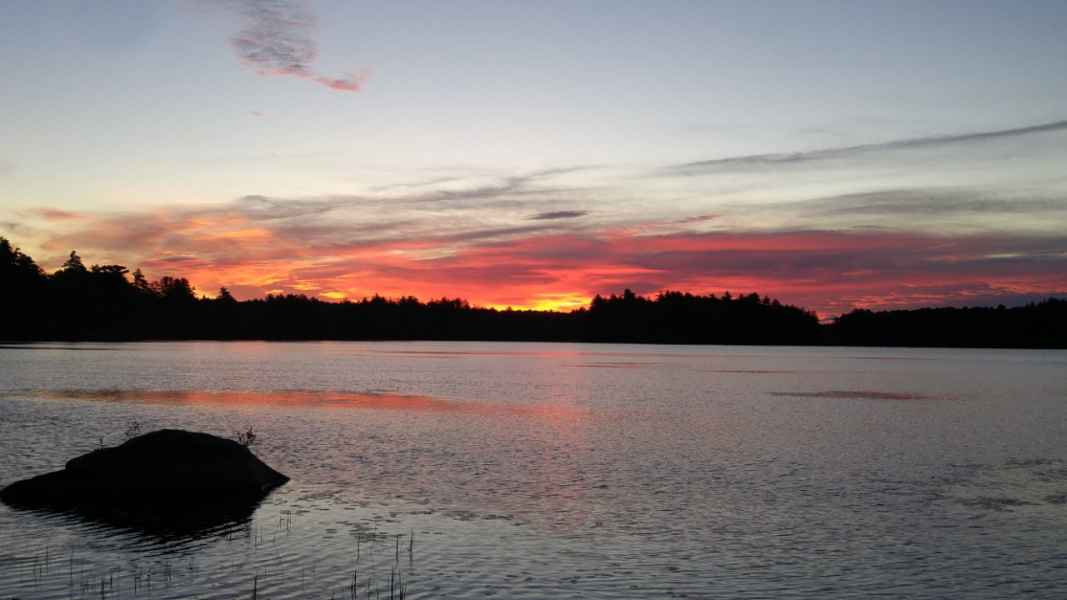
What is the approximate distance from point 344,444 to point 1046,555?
25.6m

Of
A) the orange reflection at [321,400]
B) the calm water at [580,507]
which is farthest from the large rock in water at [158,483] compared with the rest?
the orange reflection at [321,400]

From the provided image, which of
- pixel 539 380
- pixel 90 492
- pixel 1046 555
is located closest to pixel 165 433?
pixel 90 492

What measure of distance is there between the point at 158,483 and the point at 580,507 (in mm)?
11468

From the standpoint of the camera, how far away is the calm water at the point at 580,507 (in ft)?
55.6

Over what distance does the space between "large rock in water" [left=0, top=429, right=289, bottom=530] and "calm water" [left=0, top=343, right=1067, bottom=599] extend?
121cm

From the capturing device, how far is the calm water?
55.6 feet

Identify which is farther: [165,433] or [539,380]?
[539,380]

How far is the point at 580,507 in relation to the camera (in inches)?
959

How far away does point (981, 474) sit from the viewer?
3153cm

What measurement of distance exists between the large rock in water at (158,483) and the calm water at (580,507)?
1207mm

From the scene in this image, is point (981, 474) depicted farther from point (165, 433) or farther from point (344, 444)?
point (165, 433)

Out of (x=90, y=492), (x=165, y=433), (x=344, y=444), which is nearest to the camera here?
(x=90, y=492)

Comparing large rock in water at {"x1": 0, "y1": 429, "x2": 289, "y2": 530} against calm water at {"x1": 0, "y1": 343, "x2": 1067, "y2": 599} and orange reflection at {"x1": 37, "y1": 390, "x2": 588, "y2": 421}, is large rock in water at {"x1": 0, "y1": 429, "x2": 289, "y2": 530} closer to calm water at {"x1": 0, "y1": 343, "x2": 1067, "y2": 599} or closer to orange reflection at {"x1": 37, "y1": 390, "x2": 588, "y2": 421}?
calm water at {"x1": 0, "y1": 343, "x2": 1067, "y2": 599}

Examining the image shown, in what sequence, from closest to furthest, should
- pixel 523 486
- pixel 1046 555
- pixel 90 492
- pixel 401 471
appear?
pixel 1046 555 → pixel 90 492 → pixel 523 486 → pixel 401 471
